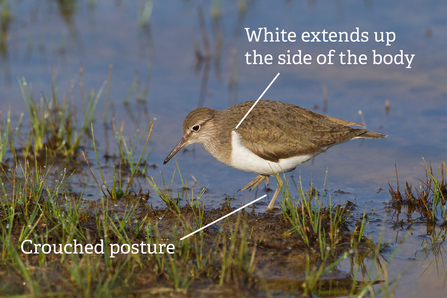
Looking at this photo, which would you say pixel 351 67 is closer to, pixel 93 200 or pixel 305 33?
pixel 305 33

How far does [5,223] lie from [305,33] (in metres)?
8.52

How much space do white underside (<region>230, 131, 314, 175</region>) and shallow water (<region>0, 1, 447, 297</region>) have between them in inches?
24.6

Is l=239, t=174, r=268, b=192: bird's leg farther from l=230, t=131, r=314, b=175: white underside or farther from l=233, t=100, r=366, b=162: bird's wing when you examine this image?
l=233, t=100, r=366, b=162: bird's wing

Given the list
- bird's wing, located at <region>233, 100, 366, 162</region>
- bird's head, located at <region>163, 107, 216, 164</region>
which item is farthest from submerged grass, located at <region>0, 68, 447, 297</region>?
bird's head, located at <region>163, 107, 216, 164</region>

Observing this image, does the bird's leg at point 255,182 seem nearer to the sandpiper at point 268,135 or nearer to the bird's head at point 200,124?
the sandpiper at point 268,135

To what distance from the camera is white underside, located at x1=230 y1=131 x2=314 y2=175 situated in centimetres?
723

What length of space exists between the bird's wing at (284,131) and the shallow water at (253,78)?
882 mm

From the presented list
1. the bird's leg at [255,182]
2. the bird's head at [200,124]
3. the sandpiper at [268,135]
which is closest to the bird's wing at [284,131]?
the sandpiper at [268,135]

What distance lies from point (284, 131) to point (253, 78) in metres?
4.39

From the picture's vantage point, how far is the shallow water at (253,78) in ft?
28.8

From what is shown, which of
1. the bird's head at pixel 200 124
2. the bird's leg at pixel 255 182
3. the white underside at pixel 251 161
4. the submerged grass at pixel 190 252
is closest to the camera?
the submerged grass at pixel 190 252

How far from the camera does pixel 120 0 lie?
15.2 meters

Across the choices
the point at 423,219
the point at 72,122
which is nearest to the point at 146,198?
the point at 72,122

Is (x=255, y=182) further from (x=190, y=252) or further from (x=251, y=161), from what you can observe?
(x=190, y=252)
